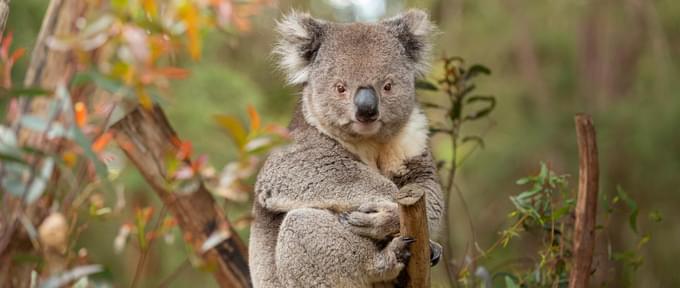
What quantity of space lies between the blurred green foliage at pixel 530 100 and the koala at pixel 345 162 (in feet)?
9.58

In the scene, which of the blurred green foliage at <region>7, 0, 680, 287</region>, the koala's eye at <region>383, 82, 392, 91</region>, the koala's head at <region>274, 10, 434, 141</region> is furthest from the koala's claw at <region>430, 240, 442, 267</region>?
the blurred green foliage at <region>7, 0, 680, 287</region>

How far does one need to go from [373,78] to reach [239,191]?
0.95 meters

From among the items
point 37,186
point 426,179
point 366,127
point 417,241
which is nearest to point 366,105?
point 366,127

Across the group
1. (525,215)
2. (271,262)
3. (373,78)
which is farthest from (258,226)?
(525,215)

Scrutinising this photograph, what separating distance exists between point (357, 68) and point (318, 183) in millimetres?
519

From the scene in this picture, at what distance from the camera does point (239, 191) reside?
2.77 m

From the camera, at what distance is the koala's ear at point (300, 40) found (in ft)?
12.1

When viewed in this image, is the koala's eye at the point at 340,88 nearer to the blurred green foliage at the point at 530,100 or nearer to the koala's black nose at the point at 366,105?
the koala's black nose at the point at 366,105

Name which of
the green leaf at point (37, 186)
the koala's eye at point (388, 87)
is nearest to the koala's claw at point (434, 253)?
the koala's eye at point (388, 87)

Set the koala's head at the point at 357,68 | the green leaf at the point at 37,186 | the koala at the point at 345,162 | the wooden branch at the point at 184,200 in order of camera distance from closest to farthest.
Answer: the green leaf at the point at 37,186 < the koala at the point at 345,162 < the koala's head at the point at 357,68 < the wooden branch at the point at 184,200

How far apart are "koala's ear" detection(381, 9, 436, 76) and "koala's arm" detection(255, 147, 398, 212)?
0.63 meters

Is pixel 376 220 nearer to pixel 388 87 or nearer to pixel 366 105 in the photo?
pixel 366 105

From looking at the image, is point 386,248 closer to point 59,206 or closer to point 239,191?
point 239,191

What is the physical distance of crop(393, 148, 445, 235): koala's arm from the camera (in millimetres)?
3533
